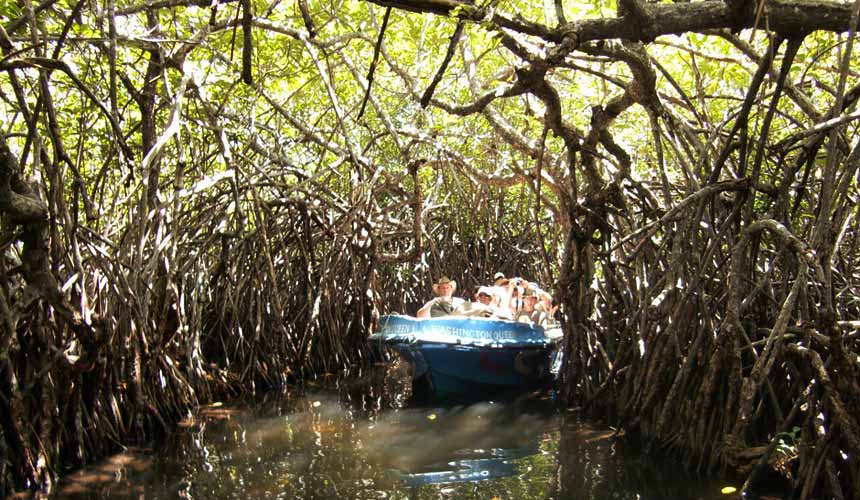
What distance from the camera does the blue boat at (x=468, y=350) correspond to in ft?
24.8

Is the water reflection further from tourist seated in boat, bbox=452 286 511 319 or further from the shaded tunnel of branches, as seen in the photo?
tourist seated in boat, bbox=452 286 511 319

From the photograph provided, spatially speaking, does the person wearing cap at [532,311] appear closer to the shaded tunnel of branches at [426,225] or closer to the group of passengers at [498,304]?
the group of passengers at [498,304]

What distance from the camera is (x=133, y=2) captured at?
20.5 feet

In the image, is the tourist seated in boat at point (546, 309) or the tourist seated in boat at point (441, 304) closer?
the tourist seated in boat at point (441, 304)

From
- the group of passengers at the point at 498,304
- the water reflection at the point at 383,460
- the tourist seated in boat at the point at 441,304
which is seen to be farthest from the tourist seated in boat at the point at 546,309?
the water reflection at the point at 383,460

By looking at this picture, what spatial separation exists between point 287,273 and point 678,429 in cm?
470

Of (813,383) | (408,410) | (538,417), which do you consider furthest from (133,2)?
(813,383)

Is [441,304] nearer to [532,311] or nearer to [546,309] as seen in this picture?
[532,311]

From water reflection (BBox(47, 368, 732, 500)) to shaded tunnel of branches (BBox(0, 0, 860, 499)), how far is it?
0.27 metres

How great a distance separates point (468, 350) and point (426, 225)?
300 cm

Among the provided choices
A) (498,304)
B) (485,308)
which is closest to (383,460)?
(485,308)

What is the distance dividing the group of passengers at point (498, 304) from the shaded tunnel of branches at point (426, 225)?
88 centimetres

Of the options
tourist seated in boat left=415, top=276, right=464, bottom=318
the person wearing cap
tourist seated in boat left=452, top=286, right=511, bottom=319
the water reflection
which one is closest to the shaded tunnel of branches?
the water reflection

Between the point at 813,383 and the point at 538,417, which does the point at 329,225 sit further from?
the point at 813,383
